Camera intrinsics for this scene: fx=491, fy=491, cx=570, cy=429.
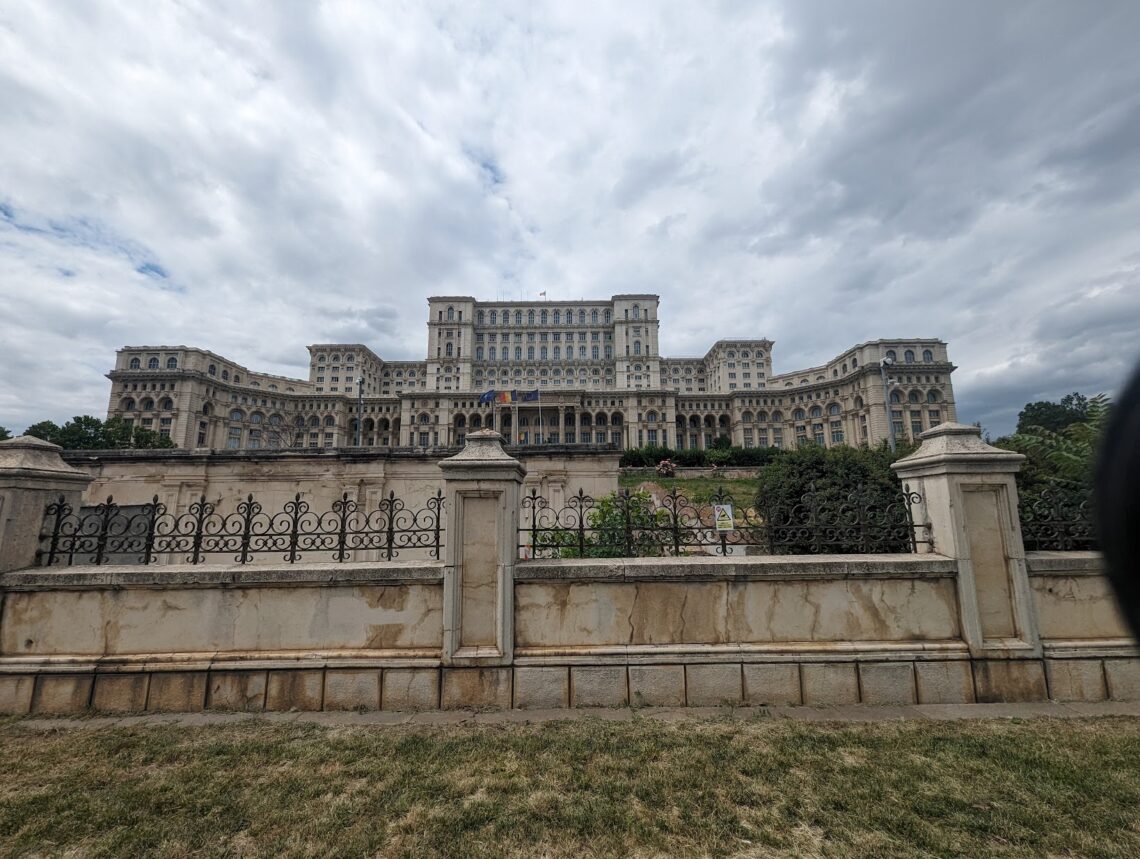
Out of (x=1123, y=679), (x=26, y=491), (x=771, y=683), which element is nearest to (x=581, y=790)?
(x=771, y=683)

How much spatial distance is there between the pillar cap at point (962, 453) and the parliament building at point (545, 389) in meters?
72.4

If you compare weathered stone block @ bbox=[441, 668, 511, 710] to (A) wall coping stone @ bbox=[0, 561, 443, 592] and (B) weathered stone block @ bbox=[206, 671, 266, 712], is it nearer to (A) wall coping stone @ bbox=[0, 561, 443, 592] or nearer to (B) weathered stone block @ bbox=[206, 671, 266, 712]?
(A) wall coping stone @ bbox=[0, 561, 443, 592]

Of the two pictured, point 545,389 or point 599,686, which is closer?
point 599,686

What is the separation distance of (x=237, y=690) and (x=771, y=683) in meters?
5.06

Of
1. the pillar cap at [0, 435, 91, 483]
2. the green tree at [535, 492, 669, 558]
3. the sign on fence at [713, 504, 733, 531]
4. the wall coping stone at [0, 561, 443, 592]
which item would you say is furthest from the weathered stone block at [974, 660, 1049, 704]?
the pillar cap at [0, 435, 91, 483]

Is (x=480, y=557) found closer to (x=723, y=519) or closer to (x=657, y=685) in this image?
(x=657, y=685)

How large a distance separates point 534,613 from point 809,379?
358ft

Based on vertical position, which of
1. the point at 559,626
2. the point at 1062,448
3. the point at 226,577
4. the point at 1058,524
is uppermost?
the point at 1062,448

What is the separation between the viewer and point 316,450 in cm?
1047

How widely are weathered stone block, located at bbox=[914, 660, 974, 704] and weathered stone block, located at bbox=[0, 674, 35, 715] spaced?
840 cm

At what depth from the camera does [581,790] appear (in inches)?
127

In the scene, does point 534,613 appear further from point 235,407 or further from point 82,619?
point 235,407

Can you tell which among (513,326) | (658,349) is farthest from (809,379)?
(513,326)

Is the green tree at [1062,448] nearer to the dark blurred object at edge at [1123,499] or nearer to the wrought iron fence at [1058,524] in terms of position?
the wrought iron fence at [1058,524]
